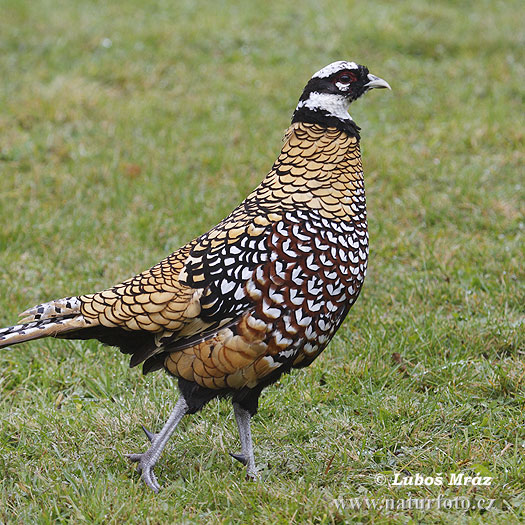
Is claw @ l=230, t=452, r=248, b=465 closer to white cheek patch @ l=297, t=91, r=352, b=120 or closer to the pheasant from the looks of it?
the pheasant

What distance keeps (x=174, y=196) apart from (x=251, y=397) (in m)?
3.50

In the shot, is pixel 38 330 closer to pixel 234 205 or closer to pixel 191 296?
pixel 191 296

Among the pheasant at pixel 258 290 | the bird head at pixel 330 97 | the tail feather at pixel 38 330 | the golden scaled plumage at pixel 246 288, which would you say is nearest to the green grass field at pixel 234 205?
the pheasant at pixel 258 290

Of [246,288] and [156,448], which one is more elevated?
[246,288]

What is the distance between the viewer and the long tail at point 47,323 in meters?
3.44

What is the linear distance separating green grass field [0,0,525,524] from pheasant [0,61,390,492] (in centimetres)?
46

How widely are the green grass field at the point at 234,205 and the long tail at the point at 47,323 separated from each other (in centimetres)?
74

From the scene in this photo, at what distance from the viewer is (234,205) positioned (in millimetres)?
6703

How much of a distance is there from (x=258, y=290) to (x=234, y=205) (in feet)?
11.2

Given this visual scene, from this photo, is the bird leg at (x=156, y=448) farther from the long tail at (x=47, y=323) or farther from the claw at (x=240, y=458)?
the long tail at (x=47, y=323)

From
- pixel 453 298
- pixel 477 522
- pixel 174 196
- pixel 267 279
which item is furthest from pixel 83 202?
pixel 477 522

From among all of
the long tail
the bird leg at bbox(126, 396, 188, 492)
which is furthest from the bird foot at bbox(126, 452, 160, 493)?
the long tail

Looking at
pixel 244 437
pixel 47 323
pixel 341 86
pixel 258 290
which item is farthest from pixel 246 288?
pixel 341 86

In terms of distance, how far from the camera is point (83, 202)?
22.5 ft
